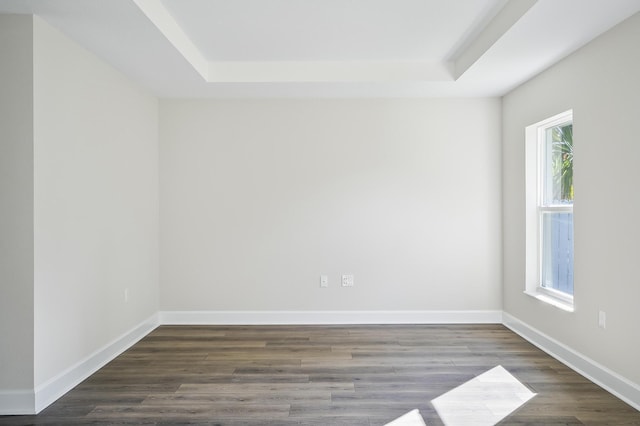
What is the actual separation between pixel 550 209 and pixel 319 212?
2.23 metres

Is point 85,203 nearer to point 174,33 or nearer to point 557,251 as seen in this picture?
point 174,33

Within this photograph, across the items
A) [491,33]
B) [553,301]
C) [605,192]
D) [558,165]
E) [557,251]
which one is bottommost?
[553,301]

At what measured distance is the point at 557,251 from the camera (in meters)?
3.51

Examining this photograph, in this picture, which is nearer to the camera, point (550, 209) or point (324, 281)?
point (550, 209)

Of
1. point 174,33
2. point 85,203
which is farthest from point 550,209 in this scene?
point 85,203

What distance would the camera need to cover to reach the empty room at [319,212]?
2.46 meters

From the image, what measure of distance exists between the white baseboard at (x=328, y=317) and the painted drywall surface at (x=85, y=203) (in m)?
0.57

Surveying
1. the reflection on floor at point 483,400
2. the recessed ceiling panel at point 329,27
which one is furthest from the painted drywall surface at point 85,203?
the reflection on floor at point 483,400

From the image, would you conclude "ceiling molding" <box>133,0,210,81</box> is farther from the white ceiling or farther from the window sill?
the window sill

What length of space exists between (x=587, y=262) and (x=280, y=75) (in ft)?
9.89

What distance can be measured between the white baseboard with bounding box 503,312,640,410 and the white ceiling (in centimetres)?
233

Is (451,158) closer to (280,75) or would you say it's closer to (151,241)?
(280,75)
